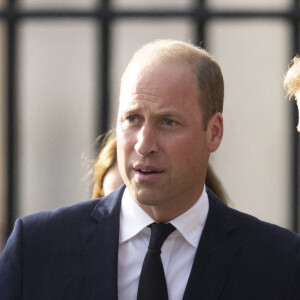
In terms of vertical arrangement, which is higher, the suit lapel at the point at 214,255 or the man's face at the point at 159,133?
the man's face at the point at 159,133

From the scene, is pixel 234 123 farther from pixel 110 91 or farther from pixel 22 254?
pixel 22 254

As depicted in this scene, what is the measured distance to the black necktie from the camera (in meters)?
2.79

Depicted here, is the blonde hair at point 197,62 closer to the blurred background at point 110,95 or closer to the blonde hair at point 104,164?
the blonde hair at point 104,164

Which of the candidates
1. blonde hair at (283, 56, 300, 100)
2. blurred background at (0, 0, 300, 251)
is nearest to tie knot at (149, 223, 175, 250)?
blonde hair at (283, 56, 300, 100)

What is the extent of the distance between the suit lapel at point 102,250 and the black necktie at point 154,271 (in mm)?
96

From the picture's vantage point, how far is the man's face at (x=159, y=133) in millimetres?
2797

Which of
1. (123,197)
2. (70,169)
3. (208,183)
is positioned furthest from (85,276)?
(70,169)

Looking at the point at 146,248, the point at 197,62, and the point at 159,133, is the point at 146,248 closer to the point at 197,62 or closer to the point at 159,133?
the point at 159,133

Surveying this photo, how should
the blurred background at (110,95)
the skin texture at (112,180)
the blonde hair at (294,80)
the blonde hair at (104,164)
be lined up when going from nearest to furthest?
the blonde hair at (294,80)
the skin texture at (112,180)
the blonde hair at (104,164)
the blurred background at (110,95)

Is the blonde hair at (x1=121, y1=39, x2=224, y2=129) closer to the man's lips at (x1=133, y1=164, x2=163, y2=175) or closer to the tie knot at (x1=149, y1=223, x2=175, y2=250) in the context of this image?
the man's lips at (x1=133, y1=164, x2=163, y2=175)

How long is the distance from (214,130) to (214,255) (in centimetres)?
45

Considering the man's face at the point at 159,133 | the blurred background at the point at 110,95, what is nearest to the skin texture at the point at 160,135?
the man's face at the point at 159,133

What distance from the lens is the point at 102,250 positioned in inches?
114

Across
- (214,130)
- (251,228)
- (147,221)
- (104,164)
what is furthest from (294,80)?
(104,164)
